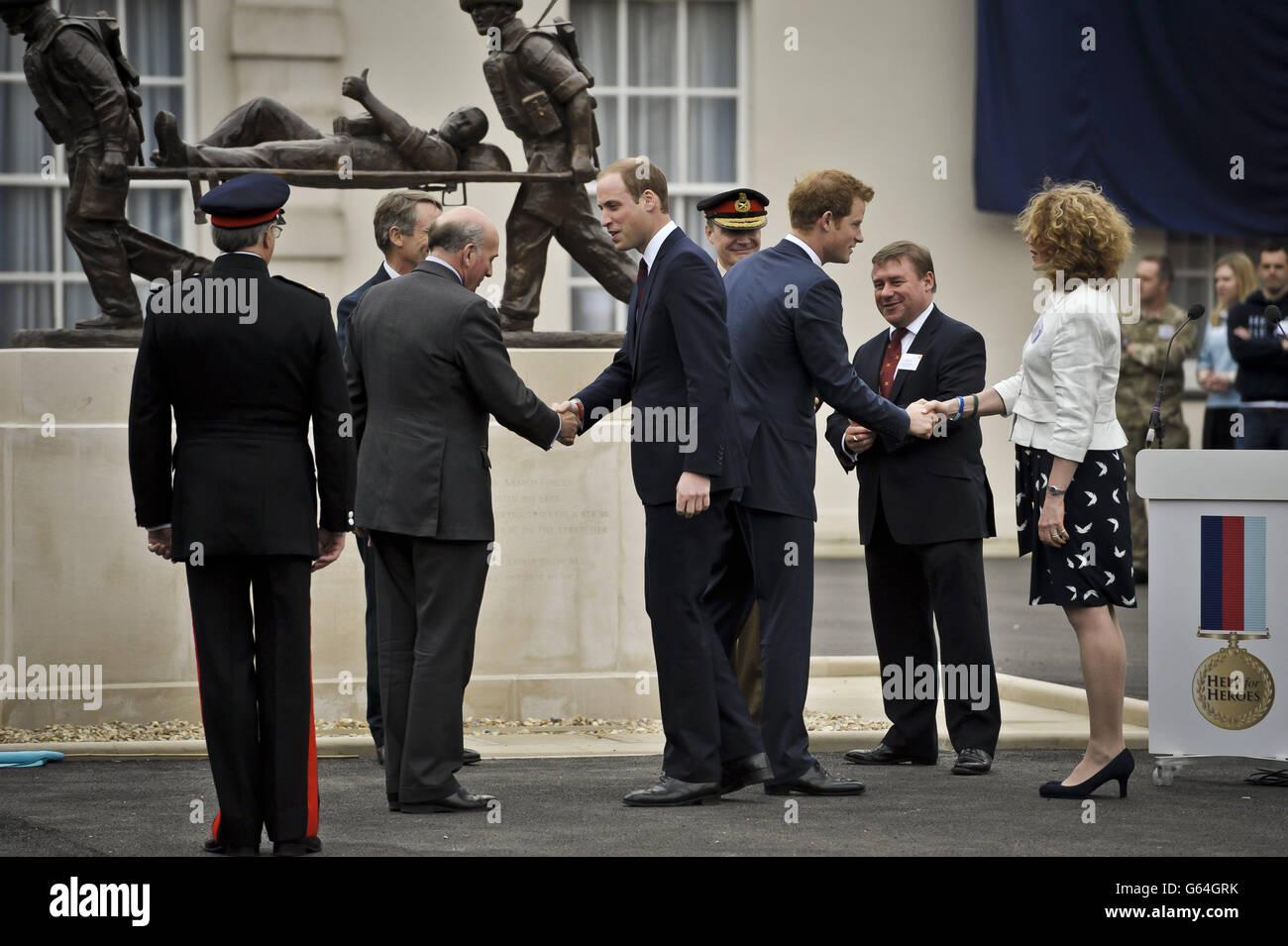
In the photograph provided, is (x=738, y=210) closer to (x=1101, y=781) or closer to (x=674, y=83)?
(x=1101, y=781)

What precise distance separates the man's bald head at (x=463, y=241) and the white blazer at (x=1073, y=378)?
1.84 m

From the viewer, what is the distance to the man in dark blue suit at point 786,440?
21.1 feet

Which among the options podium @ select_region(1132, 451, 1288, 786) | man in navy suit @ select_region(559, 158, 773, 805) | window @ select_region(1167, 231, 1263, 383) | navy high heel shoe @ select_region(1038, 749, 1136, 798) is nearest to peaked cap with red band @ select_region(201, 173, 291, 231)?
man in navy suit @ select_region(559, 158, 773, 805)

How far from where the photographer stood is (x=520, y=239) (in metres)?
8.94

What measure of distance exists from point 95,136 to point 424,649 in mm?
3468

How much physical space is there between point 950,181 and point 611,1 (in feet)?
12.2

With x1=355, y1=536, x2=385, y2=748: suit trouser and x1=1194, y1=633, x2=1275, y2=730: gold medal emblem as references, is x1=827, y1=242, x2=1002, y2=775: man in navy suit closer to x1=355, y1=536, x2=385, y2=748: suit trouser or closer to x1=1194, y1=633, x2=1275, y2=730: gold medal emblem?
x1=1194, y1=633, x2=1275, y2=730: gold medal emblem

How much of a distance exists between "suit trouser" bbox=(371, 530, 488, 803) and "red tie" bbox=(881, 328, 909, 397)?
2032mm

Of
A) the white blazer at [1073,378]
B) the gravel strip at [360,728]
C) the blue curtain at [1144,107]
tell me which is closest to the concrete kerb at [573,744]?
the gravel strip at [360,728]

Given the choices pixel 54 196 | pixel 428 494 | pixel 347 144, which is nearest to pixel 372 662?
pixel 428 494

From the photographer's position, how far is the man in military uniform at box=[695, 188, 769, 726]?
746 cm

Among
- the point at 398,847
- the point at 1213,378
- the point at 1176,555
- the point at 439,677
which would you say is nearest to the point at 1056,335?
the point at 1176,555

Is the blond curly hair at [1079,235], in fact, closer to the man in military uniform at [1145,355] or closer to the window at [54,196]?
the man in military uniform at [1145,355]

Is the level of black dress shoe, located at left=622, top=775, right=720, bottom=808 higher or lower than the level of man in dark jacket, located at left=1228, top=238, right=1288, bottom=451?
lower
